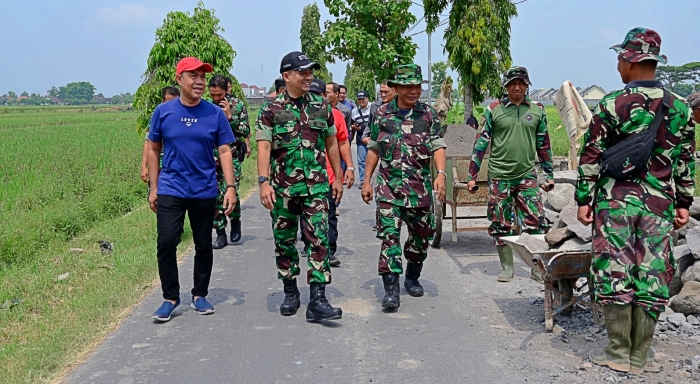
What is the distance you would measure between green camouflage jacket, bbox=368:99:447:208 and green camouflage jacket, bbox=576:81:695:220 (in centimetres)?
166

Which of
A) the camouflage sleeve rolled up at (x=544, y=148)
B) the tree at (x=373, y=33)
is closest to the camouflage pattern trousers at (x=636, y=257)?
the camouflage sleeve rolled up at (x=544, y=148)

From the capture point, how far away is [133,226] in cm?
1055

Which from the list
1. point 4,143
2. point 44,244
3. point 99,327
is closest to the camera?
point 99,327

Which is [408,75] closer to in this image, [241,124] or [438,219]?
[438,219]

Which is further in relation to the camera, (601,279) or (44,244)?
(44,244)

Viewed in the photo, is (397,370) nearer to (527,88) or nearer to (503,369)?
(503,369)

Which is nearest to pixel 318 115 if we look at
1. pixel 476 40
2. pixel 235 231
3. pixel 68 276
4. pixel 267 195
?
pixel 267 195

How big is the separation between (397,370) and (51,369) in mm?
2261

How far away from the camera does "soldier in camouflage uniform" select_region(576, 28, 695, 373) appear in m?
4.33

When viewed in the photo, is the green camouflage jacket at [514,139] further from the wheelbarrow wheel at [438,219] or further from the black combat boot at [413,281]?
the wheelbarrow wheel at [438,219]

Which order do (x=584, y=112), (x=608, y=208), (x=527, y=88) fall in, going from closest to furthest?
(x=608, y=208), (x=527, y=88), (x=584, y=112)

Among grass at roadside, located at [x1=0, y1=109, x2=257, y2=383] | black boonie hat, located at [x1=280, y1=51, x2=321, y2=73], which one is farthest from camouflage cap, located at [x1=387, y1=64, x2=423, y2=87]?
grass at roadside, located at [x1=0, y1=109, x2=257, y2=383]

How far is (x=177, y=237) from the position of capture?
5.71m

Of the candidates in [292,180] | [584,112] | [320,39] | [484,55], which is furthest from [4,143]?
[292,180]
